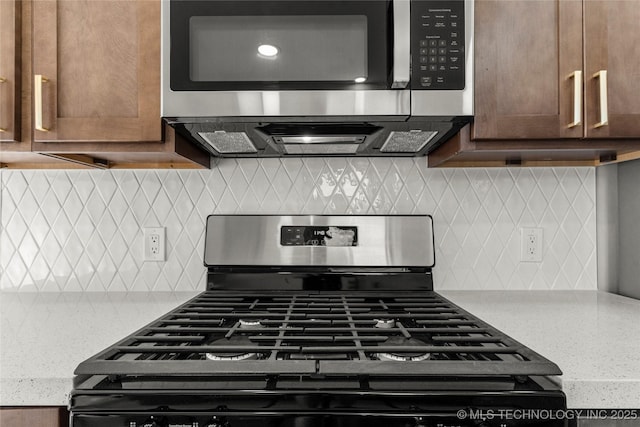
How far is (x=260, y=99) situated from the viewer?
41.3 inches

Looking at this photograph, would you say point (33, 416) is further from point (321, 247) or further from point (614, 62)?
point (614, 62)

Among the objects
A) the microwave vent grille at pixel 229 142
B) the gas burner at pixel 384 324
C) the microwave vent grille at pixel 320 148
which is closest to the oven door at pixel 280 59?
the microwave vent grille at pixel 229 142

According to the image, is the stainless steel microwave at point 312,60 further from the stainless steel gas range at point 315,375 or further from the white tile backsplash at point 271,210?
the stainless steel gas range at point 315,375

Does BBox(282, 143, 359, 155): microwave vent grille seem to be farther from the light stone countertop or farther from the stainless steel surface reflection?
the light stone countertop

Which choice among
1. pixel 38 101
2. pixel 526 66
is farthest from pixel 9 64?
pixel 526 66

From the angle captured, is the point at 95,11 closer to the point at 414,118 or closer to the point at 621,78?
the point at 414,118

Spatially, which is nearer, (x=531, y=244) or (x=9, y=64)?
(x=9, y=64)

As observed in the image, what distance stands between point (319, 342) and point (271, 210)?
0.68 meters

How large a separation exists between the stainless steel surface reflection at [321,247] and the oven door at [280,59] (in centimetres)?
42

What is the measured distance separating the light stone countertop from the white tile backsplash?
71 millimetres

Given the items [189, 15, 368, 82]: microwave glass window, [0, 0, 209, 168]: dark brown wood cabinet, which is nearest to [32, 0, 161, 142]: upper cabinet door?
[0, 0, 209, 168]: dark brown wood cabinet

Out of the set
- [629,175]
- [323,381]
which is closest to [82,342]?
[323,381]

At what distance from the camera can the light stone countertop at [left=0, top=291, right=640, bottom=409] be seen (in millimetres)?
708

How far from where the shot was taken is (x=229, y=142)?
1.26m
